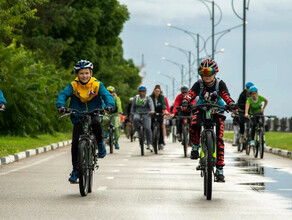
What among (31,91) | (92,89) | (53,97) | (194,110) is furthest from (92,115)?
(53,97)

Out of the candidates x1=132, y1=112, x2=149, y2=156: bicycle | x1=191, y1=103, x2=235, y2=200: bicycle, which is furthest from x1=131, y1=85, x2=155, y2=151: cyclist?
x1=191, y1=103, x2=235, y2=200: bicycle

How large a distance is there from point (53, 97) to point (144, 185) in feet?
57.3

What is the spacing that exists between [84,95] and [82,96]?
0.03 m

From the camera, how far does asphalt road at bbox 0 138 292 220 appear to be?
28.0 ft

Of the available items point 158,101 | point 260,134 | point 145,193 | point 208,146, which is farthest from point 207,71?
point 158,101

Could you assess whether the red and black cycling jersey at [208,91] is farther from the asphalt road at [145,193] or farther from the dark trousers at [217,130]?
the asphalt road at [145,193]

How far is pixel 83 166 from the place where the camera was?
993 centimetres

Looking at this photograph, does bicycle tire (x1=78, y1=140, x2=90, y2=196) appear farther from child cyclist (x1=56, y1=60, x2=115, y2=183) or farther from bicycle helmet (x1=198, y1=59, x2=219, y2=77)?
bicycle helmet (x1=198, y1=59, x2=219, y2=77)

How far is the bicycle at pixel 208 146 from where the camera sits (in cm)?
977

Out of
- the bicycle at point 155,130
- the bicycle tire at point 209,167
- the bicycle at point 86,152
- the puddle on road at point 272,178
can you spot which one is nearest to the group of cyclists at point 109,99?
the bicycle at point 86,152

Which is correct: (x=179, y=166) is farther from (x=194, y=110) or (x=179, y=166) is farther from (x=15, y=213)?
(x=15, y=213)

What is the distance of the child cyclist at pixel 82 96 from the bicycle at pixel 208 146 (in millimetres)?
1316

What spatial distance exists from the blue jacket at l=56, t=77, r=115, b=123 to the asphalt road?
1.25m

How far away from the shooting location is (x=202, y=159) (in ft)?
32.9
